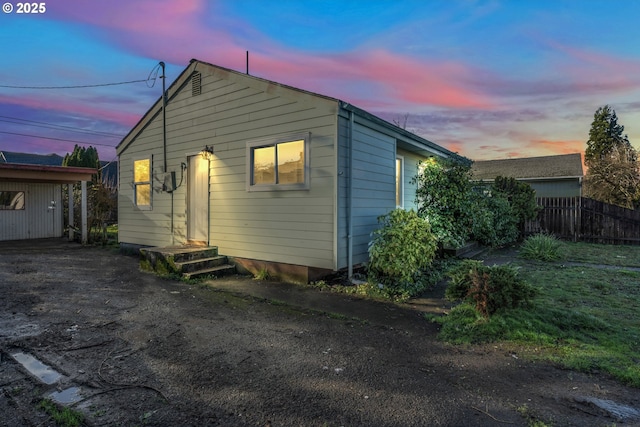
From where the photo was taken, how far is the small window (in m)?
13.5

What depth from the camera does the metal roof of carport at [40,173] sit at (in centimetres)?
1173

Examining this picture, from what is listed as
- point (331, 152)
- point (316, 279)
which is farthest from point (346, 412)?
point (331, 152)

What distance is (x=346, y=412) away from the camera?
2.38m

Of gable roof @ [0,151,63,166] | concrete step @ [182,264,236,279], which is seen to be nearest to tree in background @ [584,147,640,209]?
concrete step @ [182,264,236,279]

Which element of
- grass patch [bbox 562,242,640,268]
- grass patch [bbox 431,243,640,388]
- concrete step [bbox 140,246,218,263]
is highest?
concrete step [bbox 140,246,218,263]

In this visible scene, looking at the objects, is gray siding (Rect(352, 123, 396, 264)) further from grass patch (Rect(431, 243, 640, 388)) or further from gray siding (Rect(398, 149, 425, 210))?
grass patch (Rect(431, 243, 640, 388))

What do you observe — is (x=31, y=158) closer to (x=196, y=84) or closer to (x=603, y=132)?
(x=196, y=84)

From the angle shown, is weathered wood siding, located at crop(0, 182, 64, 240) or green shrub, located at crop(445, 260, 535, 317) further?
weathered wood siding, located at crop(0, 182, 64, 240)

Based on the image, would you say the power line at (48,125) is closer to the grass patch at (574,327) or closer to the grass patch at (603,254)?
the grass patch at (574,327)

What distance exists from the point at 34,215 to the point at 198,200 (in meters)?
10.6

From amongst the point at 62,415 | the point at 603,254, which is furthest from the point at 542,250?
the point at 62,415

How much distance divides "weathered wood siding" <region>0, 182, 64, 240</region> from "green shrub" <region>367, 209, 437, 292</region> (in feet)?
50.4

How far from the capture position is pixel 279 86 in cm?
688

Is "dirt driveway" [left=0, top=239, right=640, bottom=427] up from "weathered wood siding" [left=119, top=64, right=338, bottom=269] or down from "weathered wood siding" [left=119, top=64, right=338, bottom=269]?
down
